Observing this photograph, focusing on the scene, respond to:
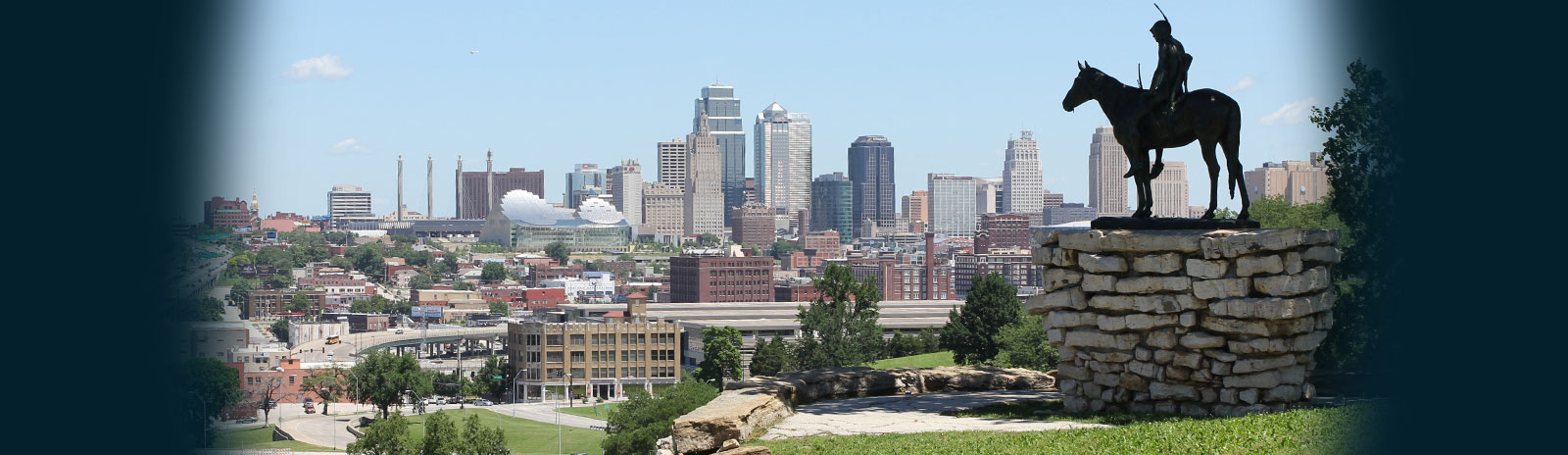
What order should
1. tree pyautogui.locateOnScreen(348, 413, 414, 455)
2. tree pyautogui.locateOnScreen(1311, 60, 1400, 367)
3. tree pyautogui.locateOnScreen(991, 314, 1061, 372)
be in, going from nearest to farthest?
tree pyautogui.locateOnScreen(1311, 60, 1400, 367) < tree pyautogui.locateOnScreen(991, 314, 1061, 372) < tree pyautogui.locateOnScreen(348, 413, 414, 455)

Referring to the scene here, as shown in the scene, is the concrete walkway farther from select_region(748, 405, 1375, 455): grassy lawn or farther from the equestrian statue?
the equestrian statue

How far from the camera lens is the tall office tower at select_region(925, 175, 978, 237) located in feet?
618

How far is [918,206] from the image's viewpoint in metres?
187

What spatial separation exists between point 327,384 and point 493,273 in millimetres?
62997

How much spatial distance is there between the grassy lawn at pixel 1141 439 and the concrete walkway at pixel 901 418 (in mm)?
247

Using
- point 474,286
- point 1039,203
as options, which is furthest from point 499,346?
point 1039,203

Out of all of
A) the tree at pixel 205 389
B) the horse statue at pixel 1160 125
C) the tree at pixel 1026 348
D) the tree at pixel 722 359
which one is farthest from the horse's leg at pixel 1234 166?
the tree at pixel 722 359

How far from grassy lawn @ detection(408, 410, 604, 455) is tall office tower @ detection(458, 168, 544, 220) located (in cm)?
13885

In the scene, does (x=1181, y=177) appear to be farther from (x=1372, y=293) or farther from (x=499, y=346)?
(x=1372, y=293)

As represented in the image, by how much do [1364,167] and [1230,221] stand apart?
3.88 m

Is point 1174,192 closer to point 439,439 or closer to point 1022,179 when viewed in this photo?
point 439,439

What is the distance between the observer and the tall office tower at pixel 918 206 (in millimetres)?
186125

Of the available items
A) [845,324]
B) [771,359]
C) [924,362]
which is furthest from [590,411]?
[924,362]

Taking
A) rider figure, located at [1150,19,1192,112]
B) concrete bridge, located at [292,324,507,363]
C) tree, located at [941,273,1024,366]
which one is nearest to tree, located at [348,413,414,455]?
tree, located at [941,273,1024,366]
